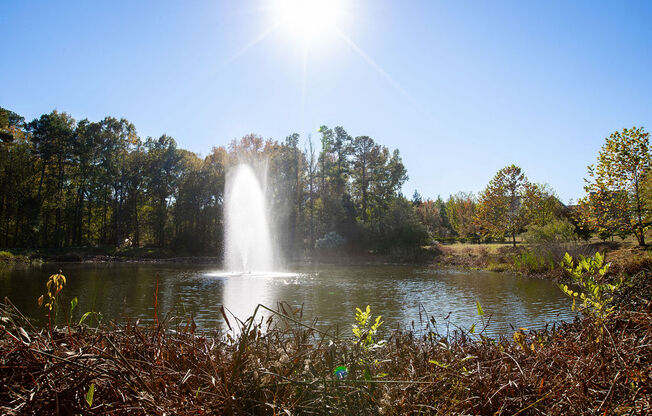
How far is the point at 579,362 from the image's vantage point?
7.11 feet

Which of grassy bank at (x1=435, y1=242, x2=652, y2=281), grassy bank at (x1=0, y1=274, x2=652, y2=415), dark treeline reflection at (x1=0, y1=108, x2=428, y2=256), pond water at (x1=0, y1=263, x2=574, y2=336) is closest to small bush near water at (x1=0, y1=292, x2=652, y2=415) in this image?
grassy bank at (x1=0, y1=274, x2=652, y2=415)

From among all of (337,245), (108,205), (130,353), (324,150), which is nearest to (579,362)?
(130,353)

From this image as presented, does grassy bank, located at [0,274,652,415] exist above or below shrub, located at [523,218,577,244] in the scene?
below

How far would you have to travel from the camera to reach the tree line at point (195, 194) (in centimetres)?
3891

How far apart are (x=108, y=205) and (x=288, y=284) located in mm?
40599

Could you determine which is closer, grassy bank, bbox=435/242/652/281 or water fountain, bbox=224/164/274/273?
grassy bank, bbox=435/242/652/281

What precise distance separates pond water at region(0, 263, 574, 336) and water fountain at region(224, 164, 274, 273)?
11.6m

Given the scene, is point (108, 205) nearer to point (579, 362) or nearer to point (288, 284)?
point (288, 284)

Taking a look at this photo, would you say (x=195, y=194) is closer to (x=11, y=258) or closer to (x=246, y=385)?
(x=11, y=258)

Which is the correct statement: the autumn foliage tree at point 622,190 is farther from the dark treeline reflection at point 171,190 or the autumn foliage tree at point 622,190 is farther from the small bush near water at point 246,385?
the small bush near water at point 246,385

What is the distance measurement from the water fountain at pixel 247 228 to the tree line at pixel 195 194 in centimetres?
468

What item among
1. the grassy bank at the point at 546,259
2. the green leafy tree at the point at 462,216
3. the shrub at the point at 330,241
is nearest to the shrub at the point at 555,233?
the grassy bank at the point at 546,259

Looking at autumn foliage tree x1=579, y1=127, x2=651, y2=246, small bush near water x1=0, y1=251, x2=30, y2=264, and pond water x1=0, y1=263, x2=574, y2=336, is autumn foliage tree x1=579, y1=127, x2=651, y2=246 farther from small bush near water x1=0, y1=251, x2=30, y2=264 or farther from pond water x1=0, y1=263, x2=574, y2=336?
small bush near water x1=0, y1=251, x2=30, y2=264

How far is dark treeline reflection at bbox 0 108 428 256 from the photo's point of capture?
40125 mm
